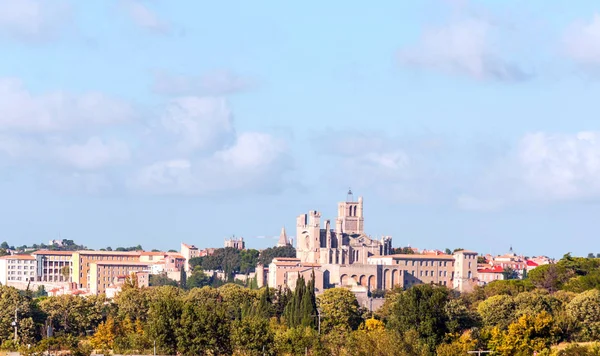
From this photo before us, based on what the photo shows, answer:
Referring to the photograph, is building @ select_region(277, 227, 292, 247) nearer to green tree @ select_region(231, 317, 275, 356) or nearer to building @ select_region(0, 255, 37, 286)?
building @ select_region(0, 255, 37, 286)

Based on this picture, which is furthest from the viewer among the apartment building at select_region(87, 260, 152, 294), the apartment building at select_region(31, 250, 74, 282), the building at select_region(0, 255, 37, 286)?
the apartment building at select_region(31, 250, 74, 282)

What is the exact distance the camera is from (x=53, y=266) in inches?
5650

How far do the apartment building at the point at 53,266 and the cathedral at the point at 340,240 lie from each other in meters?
28.5

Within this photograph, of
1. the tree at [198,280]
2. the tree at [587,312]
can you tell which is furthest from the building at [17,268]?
the tree at [587,312]

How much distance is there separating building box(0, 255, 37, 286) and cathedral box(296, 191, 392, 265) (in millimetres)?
31876

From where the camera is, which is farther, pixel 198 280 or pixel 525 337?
pixel 198 280

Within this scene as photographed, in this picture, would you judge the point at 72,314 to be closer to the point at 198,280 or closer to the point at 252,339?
the point at 252,339

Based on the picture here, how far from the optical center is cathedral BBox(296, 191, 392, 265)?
12312cm

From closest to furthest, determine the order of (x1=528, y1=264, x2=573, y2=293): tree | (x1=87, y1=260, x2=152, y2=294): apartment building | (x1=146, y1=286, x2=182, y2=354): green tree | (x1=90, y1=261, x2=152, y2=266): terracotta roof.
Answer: (x1=146, y1=286, x2=182, y2=354): green tree → (x1=528, y1=264, x2=573, y2=293): tree → (x1=87, y1=260, x2=152, y2=294): apartment building → (x1=90, y1=261, x2=152, y2=266): terracotta roof

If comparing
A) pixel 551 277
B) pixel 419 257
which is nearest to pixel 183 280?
pixel 419 257

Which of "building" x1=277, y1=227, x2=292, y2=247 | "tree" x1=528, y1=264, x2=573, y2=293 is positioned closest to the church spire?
"building" x1=277, y1=227, x2=292, y2=247

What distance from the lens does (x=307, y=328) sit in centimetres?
5156

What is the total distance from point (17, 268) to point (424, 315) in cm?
10225

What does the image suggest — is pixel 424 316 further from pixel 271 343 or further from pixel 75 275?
pixel 75 275
